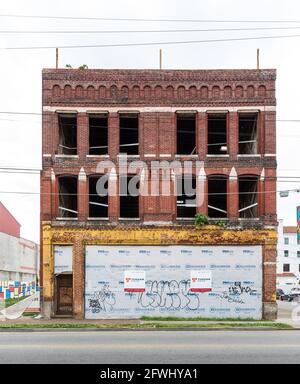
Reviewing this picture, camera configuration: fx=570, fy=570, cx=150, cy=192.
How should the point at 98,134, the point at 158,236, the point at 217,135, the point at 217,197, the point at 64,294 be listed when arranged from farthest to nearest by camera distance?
the point at 217,135, the point at 98,134, the point at 217,197, the point at 64,294, the point at 158,236

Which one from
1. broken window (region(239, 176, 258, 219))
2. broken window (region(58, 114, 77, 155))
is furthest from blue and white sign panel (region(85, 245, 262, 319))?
broken window (region(58, 114, 77, 155))

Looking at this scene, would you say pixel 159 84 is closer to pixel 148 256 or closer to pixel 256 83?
pixel 256 83

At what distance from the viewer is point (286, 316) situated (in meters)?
29.4

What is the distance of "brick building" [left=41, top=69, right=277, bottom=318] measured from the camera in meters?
27.7

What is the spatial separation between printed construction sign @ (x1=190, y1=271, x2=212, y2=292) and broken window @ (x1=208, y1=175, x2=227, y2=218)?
334 centimetres

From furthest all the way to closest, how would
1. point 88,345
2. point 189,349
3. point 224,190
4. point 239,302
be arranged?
point 224,190
point 239,302
point 88,345
point 189,349

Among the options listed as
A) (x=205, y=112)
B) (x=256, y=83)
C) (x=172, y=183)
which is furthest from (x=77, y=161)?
(x=256, y=83)

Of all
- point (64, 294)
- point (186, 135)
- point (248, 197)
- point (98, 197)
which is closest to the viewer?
point (64, 294)

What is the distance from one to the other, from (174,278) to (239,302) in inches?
133

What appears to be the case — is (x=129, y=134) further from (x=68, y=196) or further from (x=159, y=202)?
(x=68, y=196)

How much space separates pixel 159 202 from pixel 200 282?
439 cm

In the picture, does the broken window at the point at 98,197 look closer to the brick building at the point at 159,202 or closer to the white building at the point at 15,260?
the brick building at the point at 159,202

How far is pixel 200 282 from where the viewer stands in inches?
1093

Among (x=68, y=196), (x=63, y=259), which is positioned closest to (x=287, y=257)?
(x=68, y=196)
